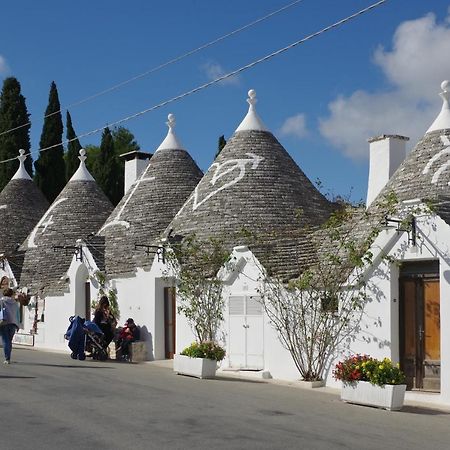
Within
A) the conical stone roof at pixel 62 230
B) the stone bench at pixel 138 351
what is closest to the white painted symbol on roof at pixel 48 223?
the conical stone roof at pixel 62 230

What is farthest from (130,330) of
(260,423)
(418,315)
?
(260,423)

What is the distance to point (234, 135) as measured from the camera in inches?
945

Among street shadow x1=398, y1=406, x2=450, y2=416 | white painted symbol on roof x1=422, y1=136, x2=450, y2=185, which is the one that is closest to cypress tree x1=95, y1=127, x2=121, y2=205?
white painted symbol on roof x1=422, y1=136, x2=450, y2=185

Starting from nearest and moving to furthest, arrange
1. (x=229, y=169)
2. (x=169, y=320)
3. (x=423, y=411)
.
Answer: (x=423, y=411)
(x=169, y=320)
(x=229, y=169)

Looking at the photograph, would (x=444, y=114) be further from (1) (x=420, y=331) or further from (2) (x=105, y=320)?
(2) (x=105, y=320)

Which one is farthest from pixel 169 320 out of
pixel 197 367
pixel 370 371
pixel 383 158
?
pixel 370 371

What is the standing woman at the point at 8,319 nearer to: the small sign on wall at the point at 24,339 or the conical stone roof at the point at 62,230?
the conical stone roof at the point at 62,230

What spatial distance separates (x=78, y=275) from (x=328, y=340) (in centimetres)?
1195

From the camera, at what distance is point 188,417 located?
11.1 m

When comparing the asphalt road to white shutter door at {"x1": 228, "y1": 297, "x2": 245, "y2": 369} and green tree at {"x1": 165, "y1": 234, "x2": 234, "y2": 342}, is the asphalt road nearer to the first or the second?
white shutter door at {"x1": 228, "y1": 297, "x2": 245, "y2": 369}

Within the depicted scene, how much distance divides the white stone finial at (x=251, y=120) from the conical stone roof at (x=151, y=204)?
3.11 meters

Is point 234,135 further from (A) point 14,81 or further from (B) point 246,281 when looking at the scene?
(A) point 14,81

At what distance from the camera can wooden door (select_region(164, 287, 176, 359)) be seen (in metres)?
22.0

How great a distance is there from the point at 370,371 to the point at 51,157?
3415 cm
